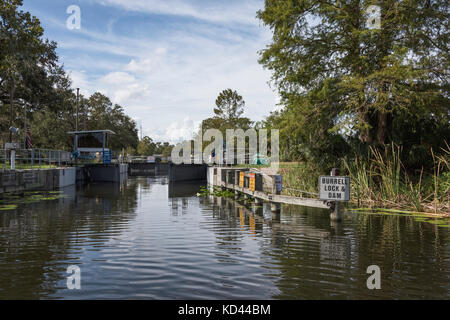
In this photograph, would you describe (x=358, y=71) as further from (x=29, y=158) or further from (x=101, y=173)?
(x=101, y=173)

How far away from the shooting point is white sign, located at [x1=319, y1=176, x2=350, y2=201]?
1064 centimetres

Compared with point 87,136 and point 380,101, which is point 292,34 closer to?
point 380,101

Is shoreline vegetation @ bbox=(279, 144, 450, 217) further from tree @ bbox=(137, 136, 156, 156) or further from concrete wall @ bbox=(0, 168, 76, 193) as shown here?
tree @ bbox=(137, 136, 156, 156)

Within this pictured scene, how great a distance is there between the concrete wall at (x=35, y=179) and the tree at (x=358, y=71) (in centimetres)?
1443

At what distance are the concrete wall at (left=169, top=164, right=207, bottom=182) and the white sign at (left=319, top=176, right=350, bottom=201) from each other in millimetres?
29851

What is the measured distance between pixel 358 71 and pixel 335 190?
8.19 meters

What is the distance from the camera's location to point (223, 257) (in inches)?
287

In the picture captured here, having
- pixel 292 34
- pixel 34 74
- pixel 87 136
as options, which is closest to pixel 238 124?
pixel 87 136

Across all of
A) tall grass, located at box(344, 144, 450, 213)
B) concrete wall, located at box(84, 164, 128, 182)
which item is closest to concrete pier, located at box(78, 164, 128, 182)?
concrete wall, located at box(84, 164, 128, 182)

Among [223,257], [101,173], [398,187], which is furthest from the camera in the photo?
[101,173]

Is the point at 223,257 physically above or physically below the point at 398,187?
below

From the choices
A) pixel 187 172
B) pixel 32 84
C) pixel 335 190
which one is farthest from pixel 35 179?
pixel 187 172

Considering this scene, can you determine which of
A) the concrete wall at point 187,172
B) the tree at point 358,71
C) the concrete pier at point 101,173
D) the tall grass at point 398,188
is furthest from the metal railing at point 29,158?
the tall grass at point 398,188

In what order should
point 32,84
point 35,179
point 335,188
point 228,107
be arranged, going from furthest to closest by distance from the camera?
point 228,107
point 32,84
point 35,179
point 335,188
